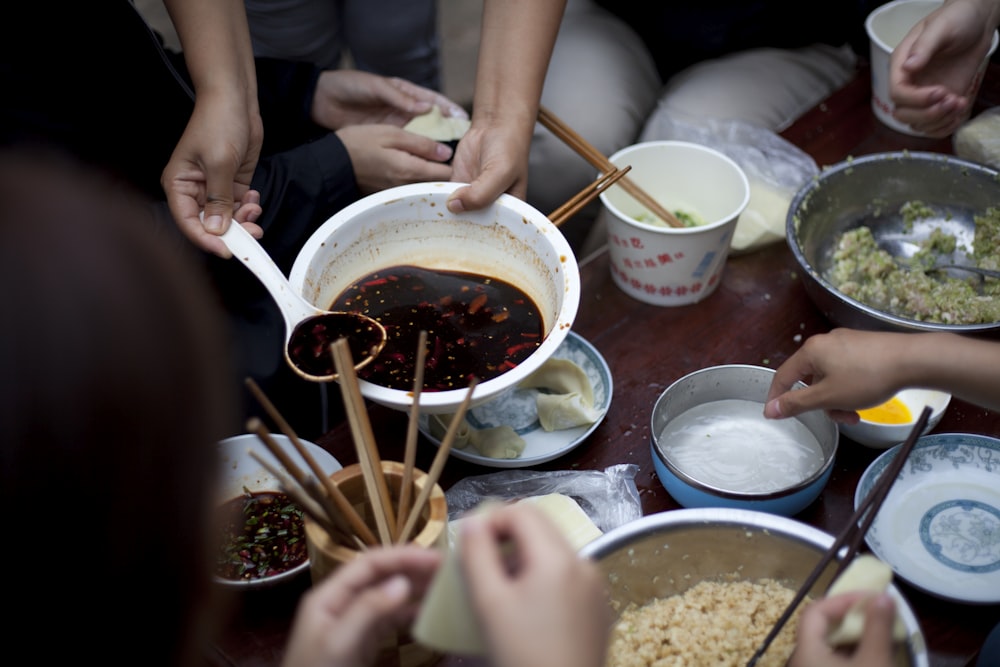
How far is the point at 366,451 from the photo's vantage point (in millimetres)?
1112

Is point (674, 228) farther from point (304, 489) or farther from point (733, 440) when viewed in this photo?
point (304, 489)

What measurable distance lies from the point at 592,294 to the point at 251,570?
3.17 ft

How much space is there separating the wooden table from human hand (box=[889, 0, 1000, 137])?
0.91 ft

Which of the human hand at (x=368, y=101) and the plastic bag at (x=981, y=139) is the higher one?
the plastic bag at (x=981, y=139)

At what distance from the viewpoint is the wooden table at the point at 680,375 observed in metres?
1.23

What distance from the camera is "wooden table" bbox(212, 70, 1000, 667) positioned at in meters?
1.23

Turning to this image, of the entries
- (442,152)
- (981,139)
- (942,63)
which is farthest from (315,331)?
(981,139)

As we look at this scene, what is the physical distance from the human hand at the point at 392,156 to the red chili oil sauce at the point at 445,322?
392 mm

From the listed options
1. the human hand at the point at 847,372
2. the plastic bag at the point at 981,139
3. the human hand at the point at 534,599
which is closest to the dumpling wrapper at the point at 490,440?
the human hand at the point at 847,372

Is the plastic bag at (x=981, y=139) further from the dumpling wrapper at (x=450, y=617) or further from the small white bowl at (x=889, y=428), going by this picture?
the dumpling wrapper at (x=450, y=617)

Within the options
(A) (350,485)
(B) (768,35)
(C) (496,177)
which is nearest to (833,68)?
(B) (768,35)

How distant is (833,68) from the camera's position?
2.55m

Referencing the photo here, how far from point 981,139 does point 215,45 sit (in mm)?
1826

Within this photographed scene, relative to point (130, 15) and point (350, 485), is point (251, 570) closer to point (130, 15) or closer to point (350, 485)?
point (350, 485)
